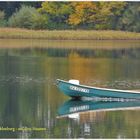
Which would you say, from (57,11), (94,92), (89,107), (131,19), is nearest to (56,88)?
(94,92)

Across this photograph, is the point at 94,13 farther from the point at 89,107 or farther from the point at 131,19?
the point at 89,107

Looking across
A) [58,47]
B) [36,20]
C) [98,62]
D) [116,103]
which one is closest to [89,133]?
[116,103]

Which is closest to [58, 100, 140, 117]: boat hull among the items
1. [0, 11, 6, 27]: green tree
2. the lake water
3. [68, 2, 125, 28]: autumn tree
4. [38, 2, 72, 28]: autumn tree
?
the lake water

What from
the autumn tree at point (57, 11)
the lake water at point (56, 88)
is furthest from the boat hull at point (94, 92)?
the autumn tree at point (57, 11)

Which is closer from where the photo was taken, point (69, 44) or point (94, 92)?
point (94, 92)

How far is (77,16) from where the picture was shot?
69.1 meters

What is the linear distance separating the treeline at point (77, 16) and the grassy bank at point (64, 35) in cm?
278

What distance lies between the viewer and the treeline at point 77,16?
217ft

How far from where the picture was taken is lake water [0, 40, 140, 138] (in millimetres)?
19844

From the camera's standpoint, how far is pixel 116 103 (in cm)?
2441

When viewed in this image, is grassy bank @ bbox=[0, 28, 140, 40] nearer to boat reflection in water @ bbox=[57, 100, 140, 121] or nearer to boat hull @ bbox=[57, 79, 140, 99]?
boat hull @ bbox=[57, 79, 140, 99]

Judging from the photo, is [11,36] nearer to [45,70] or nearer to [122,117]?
[45,70]

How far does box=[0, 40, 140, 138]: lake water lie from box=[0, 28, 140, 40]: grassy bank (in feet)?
20.8

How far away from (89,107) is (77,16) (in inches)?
1807
